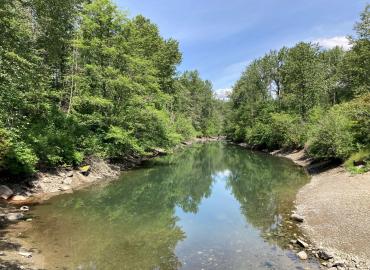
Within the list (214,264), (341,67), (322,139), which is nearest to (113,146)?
(322,139)

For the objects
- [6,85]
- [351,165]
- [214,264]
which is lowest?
[214,264]

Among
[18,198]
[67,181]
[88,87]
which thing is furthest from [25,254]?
[88,87]

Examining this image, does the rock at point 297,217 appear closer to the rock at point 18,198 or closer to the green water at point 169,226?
the green water at point 169,226

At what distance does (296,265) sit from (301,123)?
4128 centimetres

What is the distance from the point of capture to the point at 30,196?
21156 mm

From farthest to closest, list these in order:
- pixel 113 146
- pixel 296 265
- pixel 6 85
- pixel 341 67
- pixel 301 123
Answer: pixel 341 67 < pixel 301 123 < pixel 113 146 < pixel 6 85 < pixel 296 265

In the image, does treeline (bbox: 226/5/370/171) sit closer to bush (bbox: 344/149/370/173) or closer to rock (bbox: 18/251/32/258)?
bush (bbox: 344/149/370/173)

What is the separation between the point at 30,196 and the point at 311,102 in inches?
1823

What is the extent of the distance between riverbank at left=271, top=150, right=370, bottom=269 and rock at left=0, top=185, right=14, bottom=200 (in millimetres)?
16693

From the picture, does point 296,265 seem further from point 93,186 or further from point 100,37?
point 100,37

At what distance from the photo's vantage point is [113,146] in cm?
3325

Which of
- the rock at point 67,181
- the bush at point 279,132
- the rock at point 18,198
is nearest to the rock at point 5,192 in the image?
the rock at point 18,198

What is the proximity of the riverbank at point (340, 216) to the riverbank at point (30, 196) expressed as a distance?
35.6ft

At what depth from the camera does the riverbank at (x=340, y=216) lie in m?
12.1
